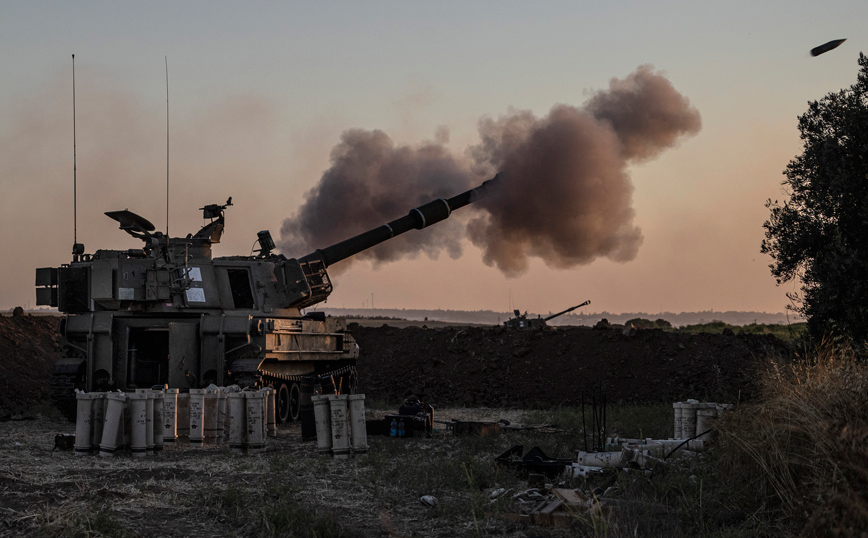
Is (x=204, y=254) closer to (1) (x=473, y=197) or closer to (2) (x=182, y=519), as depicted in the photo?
(1) (x=473, y=197)

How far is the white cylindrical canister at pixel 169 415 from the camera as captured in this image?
14.5 metres

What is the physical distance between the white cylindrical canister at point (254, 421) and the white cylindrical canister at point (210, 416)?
116 cm

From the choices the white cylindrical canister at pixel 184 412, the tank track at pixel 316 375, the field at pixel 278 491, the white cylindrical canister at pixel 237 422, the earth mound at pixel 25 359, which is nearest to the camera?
the field at pixel 278 491

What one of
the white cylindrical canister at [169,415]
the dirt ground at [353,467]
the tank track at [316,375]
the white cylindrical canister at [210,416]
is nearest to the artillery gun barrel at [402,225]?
the tank track at [316,375]

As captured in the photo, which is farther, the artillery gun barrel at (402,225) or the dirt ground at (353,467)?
the artillery gun barrel at (402,225)

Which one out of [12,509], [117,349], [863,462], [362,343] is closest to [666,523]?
[863,462]

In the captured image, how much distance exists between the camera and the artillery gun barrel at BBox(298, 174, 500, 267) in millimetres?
21766

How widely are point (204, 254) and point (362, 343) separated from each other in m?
15.3

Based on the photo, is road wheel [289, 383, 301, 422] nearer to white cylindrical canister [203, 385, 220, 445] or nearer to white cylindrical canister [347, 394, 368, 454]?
white cylindrical canister [203, 385, 220, 445]

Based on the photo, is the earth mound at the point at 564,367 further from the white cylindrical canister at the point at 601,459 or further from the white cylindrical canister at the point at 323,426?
the white cylindrical canister at the point at 601,459

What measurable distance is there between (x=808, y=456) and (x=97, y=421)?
9889 mm

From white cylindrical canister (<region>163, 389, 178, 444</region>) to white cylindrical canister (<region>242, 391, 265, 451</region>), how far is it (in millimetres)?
1287

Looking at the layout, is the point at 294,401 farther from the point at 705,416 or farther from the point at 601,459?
the point at 601,459

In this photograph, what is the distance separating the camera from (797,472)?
8.29 metres
